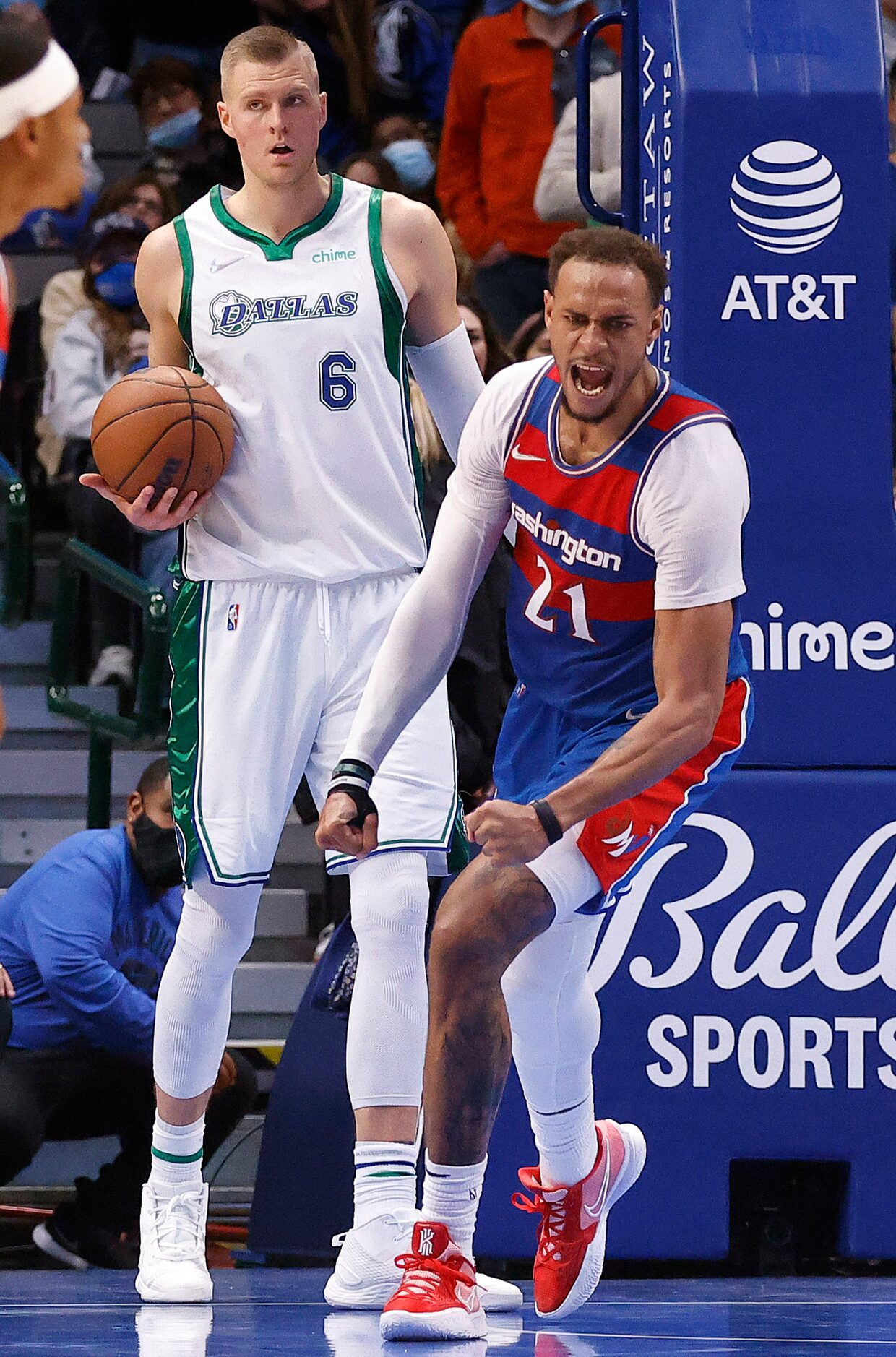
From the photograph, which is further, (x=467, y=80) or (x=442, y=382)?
(x=467, y=80)

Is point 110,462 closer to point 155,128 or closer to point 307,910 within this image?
point 307,910

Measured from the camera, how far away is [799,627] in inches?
197

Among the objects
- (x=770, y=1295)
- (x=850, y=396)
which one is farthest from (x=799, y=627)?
(x=770, y=1295)

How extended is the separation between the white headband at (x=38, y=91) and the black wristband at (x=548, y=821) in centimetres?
161

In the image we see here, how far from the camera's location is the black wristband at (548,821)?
11.6ft

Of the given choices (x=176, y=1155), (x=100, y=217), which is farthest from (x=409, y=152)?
(x=176, y=1155)

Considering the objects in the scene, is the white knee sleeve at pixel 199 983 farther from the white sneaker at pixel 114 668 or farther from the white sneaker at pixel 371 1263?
the white sneaker at pixel 114 668

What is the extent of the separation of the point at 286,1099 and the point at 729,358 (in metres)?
2.11

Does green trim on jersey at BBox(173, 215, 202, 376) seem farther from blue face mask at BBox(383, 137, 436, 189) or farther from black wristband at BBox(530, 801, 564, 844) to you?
blue face mask at BBox(383, 137, 436, 189)

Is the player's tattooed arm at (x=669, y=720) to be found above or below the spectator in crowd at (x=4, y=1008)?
above

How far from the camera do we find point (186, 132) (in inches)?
352

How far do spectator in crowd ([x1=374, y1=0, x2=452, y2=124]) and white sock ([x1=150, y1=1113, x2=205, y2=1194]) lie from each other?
5.67 metres

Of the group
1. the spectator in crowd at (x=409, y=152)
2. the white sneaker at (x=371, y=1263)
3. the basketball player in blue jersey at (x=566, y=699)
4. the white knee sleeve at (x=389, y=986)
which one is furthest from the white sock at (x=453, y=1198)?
the spectator in crowd at (x=409, y=152)

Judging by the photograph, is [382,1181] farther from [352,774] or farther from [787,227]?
[787,227]
